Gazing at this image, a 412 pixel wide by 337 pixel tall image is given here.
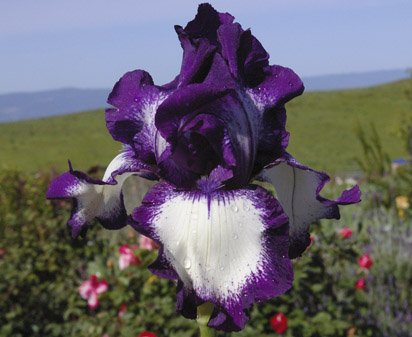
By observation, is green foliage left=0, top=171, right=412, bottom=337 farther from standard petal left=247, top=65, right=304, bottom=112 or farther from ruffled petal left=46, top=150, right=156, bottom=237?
standard petal left=247, top=65, right=304, bottom=112

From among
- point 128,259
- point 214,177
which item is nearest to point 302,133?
point 128,259

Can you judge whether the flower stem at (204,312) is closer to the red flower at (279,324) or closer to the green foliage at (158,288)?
the green foliage at (158,288)

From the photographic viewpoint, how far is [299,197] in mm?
1421

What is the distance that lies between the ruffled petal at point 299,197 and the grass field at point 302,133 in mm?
22639

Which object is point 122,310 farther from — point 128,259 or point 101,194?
point 101,194

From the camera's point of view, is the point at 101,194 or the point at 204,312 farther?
the point at 101,194

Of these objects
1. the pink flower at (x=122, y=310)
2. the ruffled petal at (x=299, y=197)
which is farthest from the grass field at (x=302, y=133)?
the ruffled petal at (x=299, y=197)

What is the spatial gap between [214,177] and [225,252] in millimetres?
179

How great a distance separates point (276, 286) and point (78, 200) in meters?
0.53

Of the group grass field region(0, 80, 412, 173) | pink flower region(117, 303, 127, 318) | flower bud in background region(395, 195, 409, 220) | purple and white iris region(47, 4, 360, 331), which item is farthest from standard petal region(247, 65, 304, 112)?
grass field region(0, 80, 412, 173)

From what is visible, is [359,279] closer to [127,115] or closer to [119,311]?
[119,311]

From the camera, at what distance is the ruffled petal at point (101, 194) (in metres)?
1.48

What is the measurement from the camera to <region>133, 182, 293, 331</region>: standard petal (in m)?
1.22

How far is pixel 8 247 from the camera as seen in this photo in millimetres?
6422
